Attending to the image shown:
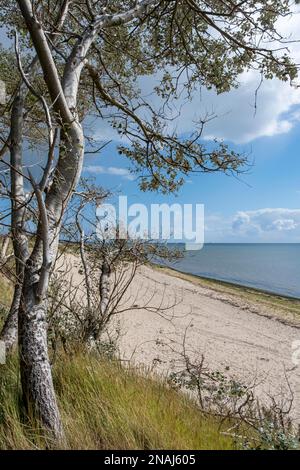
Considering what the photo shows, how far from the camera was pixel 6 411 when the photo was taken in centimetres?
287

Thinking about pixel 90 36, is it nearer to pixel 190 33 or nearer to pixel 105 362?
pixel 190 33

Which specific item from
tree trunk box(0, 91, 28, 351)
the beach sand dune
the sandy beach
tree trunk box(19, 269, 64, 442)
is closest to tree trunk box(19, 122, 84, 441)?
tree trunk box(19, 269, 64, 442)

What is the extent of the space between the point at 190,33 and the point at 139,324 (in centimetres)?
1107

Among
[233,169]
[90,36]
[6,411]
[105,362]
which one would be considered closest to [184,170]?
[233,169]

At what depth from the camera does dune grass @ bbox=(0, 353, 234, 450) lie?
2.62 meters

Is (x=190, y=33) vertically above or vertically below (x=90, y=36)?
above

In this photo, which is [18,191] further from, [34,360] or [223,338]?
[223,338]

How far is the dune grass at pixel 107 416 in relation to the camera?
2615 millimetres

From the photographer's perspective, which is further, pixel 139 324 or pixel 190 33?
pixel 139 324

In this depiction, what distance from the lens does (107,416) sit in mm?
2830

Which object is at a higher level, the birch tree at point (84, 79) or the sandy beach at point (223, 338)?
the birch tree at point (84, 79)

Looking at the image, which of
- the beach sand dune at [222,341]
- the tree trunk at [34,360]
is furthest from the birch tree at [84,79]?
the beach sand dune at [222,341]

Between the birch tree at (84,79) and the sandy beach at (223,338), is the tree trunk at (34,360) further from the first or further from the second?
the sandy beach at (223,338)
